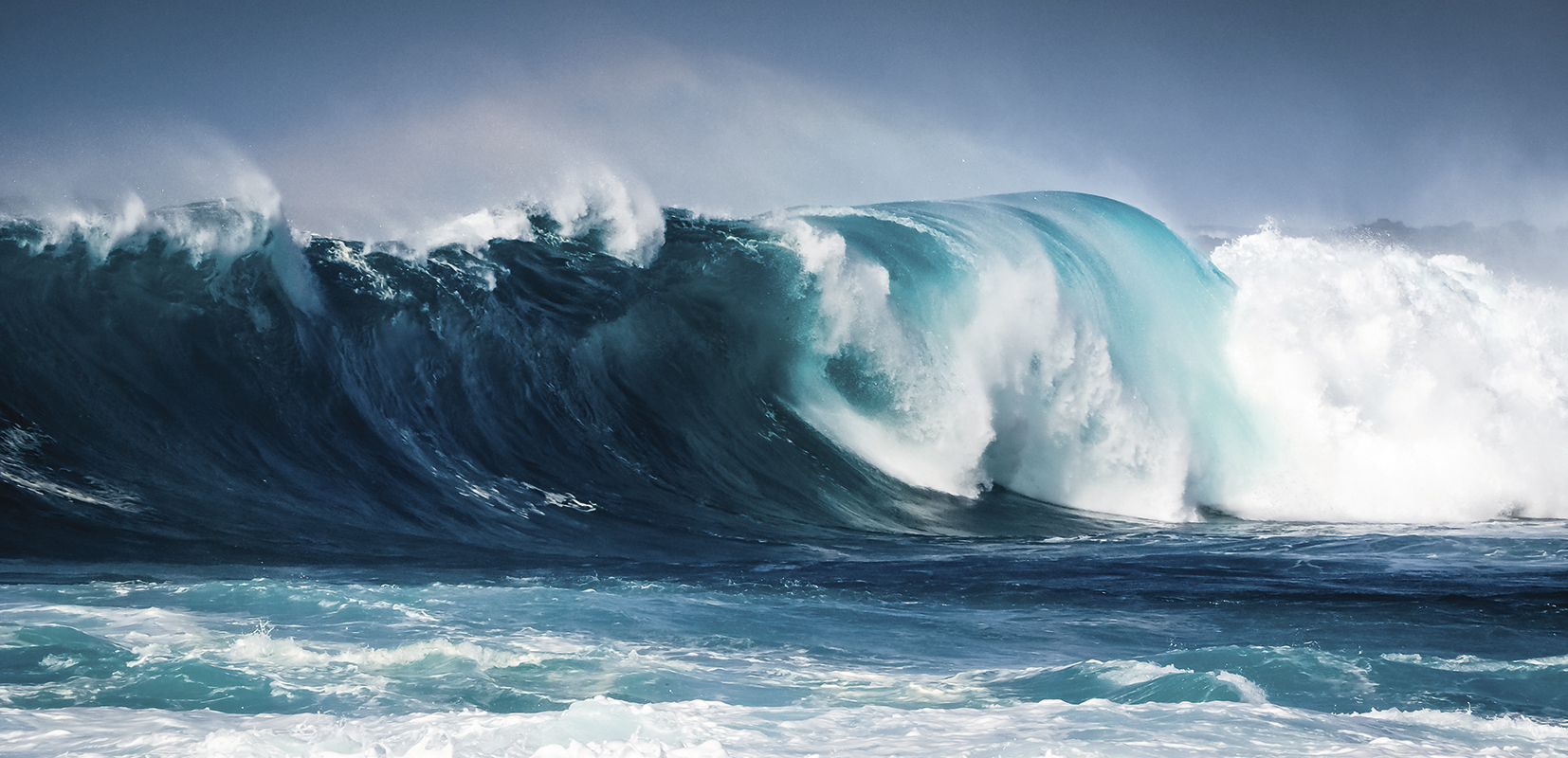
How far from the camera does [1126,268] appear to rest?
46.3 ft

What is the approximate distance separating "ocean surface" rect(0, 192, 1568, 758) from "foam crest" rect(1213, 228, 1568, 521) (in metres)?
0.06

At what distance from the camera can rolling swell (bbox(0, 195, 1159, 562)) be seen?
25.0ft

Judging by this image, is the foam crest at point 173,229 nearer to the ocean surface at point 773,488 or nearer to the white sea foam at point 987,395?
the ocean surface at point 773,488

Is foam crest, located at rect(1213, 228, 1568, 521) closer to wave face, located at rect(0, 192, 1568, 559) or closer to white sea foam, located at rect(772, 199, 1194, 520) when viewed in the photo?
wave face, located at rect(0, 192, 1568, 559)

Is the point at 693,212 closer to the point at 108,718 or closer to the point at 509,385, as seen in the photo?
the point at 509,385

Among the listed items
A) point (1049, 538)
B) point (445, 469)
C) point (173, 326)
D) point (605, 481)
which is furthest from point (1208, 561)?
point (173, 326)

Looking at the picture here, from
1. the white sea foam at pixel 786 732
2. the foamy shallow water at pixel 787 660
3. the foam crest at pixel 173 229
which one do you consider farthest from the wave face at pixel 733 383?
the white sea foam at pixel 786 732

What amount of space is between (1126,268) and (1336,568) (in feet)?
24.2

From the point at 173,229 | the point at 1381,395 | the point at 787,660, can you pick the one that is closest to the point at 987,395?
A: the point at 1381,395

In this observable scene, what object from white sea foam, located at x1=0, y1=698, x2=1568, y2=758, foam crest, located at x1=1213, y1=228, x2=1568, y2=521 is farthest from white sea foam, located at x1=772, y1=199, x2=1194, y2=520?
white sea foam, located at x1=0, y1=698, x2=1568, y2=758

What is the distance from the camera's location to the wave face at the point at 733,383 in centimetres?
826

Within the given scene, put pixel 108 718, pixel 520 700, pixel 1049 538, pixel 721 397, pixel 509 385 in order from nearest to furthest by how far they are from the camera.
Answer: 1. pixel 108 718
2. pixel 520 700
3. pixel 1049 538
4. pixel 509 385
5. pixel 721 397

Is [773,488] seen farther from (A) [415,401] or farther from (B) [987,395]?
(A) [415,401]

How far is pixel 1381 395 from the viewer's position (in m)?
12.5
